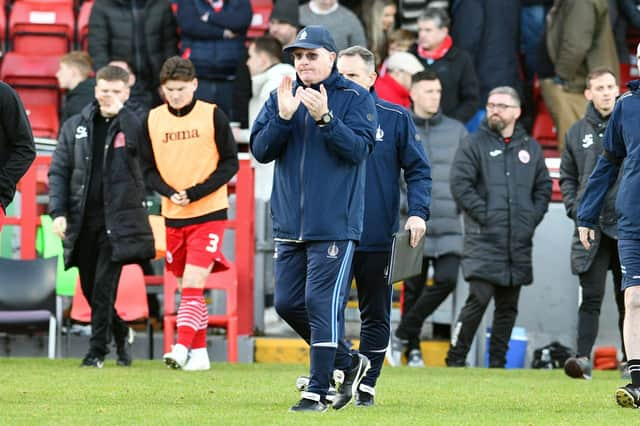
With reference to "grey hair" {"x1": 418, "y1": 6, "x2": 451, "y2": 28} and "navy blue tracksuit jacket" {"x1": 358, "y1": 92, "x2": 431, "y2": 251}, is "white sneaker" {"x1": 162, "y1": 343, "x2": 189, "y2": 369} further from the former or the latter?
"grey hair" {"x1": 418, "y1": 6, "x2": 451, "y2": 28}

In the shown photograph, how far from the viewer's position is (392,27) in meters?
18.1

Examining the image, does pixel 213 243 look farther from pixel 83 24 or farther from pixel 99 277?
pixel 83 24

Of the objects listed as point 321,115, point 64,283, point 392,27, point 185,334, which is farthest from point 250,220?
point 321,115

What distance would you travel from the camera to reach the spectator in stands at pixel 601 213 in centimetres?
1318

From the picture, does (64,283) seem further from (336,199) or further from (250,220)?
(336,199)

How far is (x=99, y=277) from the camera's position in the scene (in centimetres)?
1271

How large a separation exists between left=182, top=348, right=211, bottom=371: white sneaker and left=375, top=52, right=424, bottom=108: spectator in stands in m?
4.29

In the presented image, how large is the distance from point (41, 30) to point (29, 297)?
5.34 meters

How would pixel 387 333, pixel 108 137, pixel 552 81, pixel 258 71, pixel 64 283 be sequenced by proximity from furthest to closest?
pixel 552 81 → pixel 258 71 → pixel 64 283 → pixel 108 137 → pixel 387 333

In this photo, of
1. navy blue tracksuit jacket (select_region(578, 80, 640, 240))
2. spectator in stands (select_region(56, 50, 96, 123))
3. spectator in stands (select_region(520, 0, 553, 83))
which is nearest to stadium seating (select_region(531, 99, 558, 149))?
spectator in stands (select_region(520, 0, 553, 83))

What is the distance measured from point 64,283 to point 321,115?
21.0 feet

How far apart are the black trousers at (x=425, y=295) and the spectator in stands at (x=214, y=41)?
3.43m

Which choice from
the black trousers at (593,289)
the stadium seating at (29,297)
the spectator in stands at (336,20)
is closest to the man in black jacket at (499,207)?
the black trousers at (593,289)

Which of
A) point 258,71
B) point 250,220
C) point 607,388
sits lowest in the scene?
point 607,388
